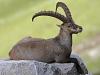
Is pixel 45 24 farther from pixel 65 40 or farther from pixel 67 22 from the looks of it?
pixel 67 22

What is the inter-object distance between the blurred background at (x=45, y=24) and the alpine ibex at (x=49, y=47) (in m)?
30.3

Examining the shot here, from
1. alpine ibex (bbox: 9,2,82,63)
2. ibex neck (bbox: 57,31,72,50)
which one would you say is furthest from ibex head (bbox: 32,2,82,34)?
ibex neck (bbox: 57,31,72,50)

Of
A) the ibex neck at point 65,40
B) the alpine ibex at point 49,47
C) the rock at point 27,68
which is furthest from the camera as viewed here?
the ibex neck at point 65,40

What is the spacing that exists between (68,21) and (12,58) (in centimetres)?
171

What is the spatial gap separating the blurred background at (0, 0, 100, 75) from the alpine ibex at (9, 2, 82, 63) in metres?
30.3

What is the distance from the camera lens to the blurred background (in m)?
54.0

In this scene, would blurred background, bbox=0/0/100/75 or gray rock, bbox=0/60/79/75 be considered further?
blurred background, bbox=0/0/100/75

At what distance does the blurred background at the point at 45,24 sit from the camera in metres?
54.0

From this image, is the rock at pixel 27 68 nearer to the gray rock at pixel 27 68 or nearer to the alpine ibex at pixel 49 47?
the gray rock at pixel 27 68

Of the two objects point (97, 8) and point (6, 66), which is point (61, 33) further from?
point (97, 8)

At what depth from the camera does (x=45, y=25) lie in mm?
62406

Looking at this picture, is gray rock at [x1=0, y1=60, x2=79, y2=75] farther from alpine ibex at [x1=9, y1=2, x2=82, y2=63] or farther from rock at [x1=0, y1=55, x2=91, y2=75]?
alpine ibex at [x1=9, y1=2, x2=82, y2=63]

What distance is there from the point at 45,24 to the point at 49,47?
43115 mm

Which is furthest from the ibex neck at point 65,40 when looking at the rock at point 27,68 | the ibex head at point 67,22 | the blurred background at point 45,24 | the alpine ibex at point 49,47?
the blurred background at point 45,24
